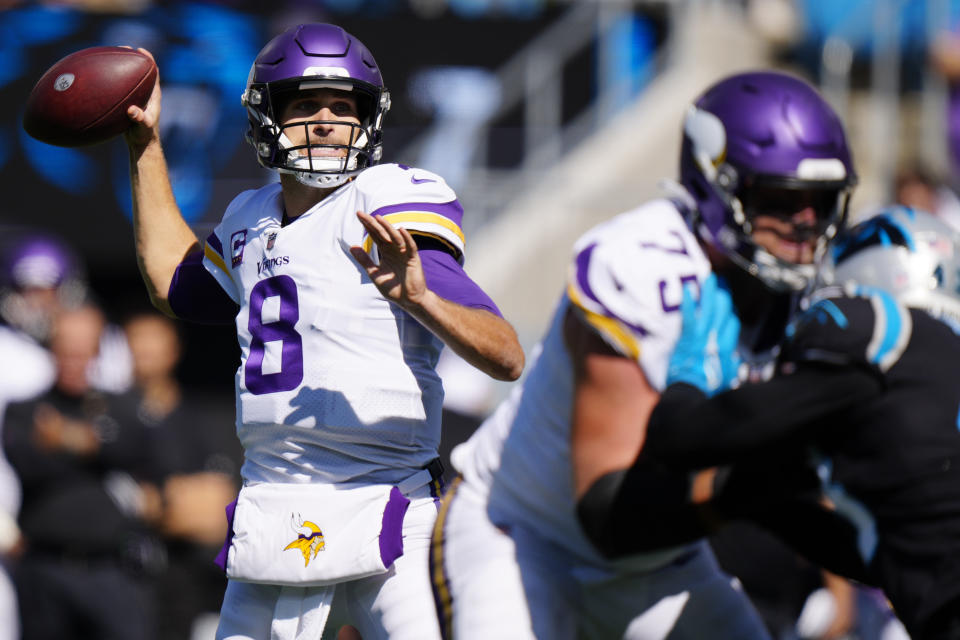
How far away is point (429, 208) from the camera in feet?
10.5

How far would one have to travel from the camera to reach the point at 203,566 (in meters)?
7.16

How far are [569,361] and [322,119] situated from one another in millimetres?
812

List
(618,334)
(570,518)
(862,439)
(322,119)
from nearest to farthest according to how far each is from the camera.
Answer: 1. (862,439)
2. (618,334)
3. (570,518)
4. (322,119)

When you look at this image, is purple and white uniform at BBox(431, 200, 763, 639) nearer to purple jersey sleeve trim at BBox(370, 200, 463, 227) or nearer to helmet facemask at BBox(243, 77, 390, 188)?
purple jersey sleeve trim at BBox(370, 200, 463, 227)

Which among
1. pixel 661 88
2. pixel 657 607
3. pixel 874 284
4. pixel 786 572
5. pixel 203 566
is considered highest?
pixel 874 284

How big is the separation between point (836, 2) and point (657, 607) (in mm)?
8043

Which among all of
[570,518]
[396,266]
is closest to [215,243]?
[396,266]

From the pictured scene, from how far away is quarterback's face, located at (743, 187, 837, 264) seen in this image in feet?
10.4

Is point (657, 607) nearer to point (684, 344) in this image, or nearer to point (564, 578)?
point (564, 578)

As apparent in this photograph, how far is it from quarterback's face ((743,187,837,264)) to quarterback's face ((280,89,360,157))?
94 cm

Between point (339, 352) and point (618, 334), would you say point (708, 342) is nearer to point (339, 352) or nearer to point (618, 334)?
point (618, 334)

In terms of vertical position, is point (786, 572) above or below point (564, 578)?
below

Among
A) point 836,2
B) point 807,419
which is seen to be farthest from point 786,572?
point 836,2

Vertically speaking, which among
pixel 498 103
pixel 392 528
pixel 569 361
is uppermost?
pixel 569 361
